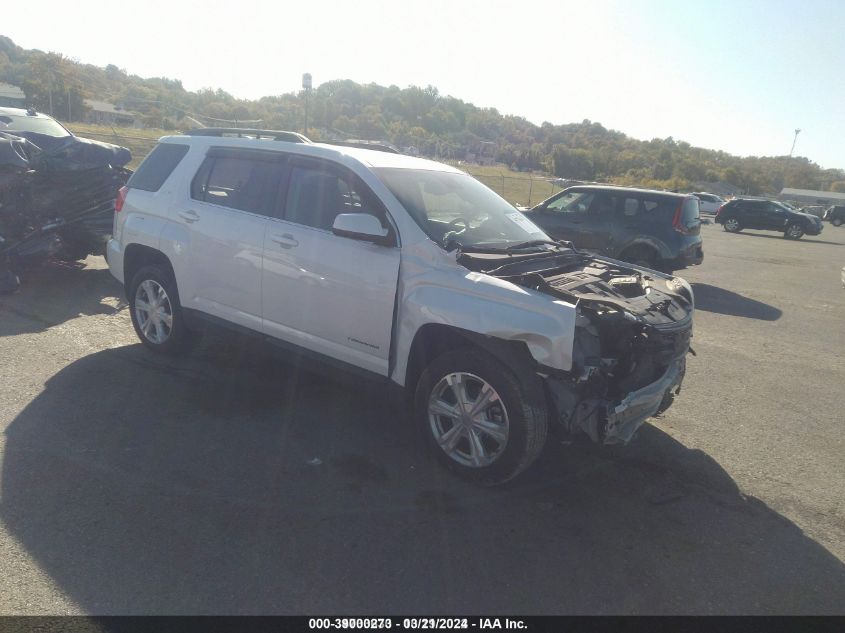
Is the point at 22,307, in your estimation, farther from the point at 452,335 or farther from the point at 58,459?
the point at 452,335

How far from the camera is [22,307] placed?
7535 millimetres

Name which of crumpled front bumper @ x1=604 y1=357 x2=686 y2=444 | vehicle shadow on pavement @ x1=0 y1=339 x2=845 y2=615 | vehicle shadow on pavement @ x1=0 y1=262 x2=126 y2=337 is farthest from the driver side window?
vehicle shadow on pavement @ x1=0 y1=262 x2=126 y2=337

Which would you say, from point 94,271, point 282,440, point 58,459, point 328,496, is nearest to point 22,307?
point 94,271

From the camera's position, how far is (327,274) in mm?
4684

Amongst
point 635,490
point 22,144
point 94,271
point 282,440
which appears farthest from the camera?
point 94,271

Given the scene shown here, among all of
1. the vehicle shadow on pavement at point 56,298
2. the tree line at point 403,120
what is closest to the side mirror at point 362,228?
the vehicle shadow on pavement at point 56,298

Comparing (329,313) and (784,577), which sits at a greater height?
(329,313)

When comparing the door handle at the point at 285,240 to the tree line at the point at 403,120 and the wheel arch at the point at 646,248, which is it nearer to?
the wheel arch at the point at 646,248

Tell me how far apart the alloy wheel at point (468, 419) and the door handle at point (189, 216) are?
2.74 meters

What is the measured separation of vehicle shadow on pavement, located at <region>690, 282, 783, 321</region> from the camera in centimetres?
1029

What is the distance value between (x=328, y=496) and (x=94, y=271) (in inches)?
290

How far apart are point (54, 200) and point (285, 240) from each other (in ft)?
17.8

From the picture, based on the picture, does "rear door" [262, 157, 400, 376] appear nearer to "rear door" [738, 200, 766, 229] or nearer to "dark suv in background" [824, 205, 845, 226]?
"rear door" [738, 200, 766, 229]

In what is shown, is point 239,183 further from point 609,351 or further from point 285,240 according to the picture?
point 609,351
